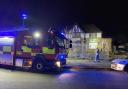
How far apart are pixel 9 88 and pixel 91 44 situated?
38.0 meters

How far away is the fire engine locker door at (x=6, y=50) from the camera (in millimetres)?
22422

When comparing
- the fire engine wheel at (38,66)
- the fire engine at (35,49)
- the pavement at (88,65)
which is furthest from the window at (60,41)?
the pavement at (88,65)

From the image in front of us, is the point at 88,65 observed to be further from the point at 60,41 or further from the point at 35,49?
the point at 35,49

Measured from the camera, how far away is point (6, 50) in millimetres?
22906

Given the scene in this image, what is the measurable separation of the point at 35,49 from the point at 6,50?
2.72 meters

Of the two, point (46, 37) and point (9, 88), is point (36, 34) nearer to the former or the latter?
point (46, 37)

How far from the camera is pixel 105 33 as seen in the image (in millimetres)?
92188

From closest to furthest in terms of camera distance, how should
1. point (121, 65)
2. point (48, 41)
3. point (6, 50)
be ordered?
1. point (48, 41)
2. point (121, 65)
3. point (6, 50)

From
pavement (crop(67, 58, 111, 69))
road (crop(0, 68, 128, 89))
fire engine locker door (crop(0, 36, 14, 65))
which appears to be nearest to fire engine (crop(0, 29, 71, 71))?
fire engine locker door (crop(0, 36, 14, 65))

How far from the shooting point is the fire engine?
68.5ft

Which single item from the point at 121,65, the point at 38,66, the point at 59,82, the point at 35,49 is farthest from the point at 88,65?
the point at 59,82

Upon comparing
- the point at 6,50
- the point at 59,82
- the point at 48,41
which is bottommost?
the point at 59,82

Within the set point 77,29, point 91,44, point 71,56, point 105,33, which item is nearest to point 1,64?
point 71,56

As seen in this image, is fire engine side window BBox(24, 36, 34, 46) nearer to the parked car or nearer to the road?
the road
